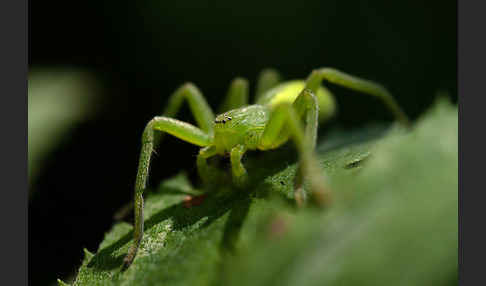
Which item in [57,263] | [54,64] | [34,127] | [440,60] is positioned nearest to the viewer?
[57,263]

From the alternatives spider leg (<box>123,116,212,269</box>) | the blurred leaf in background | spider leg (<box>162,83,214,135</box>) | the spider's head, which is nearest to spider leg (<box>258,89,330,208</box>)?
the spider's head

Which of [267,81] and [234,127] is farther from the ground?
[267,81]

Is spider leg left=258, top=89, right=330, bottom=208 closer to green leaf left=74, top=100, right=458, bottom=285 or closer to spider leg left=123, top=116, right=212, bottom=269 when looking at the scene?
green leaf left=74, top=100, right=458, bottom=285

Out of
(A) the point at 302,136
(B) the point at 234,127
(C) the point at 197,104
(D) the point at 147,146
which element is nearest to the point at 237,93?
(C) the point at 197,104

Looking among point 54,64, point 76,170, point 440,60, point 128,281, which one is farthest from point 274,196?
point 54,64

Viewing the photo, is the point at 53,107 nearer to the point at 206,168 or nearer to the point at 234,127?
the point at 206,168

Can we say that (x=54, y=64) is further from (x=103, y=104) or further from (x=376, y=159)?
(x=376, y=159)

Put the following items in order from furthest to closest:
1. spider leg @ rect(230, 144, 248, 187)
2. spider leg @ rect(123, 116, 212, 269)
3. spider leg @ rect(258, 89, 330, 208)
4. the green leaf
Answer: spider leg @ rect(230, 144, 248, 187), spider leg @ rect(123, 116, 212, 269), spider leg @ rect(258, 89, 330, 208), the green leaf
